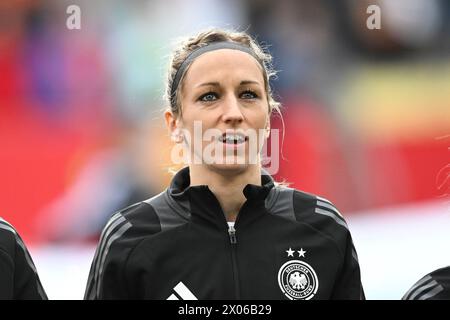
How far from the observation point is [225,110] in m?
2.33

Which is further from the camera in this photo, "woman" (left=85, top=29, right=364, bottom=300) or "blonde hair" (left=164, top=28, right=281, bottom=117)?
"blonde hair" (left=164, top=28, right=281, bottom=117)

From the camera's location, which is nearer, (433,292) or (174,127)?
(433,292)

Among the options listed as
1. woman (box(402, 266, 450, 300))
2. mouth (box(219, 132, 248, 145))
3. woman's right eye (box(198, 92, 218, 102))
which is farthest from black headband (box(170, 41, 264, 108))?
woman (box(402, 266, 450, 300))

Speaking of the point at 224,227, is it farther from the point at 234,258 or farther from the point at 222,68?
the point at 222,68

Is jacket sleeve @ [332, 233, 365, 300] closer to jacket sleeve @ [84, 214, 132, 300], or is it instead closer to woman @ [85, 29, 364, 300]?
woman @ [85, 29, 364, 300]

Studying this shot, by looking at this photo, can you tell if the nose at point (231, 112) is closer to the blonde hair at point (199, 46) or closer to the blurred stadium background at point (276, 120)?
the blonde hair at point (199, 46)

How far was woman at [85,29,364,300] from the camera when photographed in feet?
7.49

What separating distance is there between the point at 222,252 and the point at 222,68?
59cm

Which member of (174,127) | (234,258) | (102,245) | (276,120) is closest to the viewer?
(234,258)

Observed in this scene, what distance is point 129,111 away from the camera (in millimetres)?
4863

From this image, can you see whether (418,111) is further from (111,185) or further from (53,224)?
(53,224)

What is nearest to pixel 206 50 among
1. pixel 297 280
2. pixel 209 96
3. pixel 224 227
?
pixel 209 96
